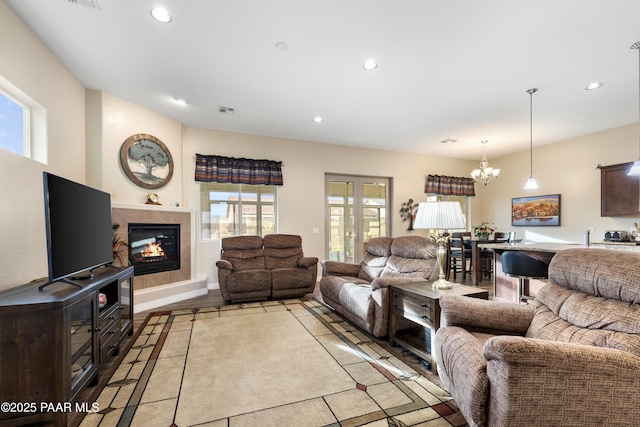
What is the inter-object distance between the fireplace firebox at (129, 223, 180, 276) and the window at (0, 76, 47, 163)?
1418 mm

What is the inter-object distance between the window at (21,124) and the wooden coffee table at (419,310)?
3628 mm

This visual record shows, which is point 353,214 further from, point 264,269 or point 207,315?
point 207,315

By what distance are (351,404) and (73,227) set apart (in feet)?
7.67

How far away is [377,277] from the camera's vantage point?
3502mm

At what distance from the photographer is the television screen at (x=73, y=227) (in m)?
1.83

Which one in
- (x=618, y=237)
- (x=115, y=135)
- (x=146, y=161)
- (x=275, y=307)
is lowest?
(x=275, y=307)

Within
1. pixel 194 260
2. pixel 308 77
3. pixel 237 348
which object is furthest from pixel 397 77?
pixel 194 260

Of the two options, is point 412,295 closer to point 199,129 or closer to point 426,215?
point 426,215

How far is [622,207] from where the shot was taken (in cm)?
500

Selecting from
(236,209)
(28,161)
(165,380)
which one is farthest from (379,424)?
(236,209)

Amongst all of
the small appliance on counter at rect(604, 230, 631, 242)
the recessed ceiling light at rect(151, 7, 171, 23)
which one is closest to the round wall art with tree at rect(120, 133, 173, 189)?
the recessed ceiling light at rect(151, 7, 171, 23)

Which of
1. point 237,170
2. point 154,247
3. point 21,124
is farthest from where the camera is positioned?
point 237,170

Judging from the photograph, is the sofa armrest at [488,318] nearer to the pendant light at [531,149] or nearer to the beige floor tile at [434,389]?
the beige floor tile at [434,389]

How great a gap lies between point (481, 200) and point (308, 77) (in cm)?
645
